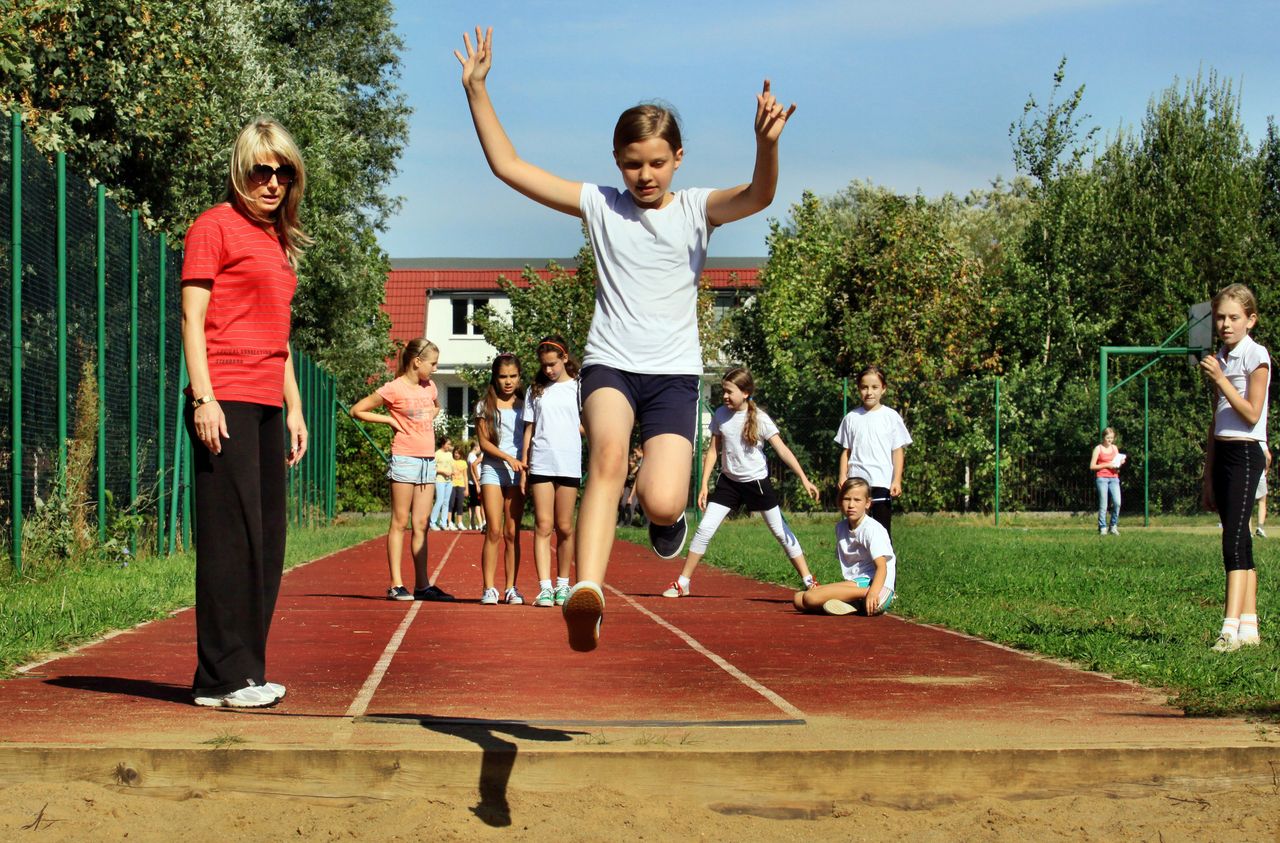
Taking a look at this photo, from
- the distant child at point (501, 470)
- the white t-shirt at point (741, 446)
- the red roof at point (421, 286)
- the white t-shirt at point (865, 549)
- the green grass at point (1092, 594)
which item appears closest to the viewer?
A: the green grass at point (1092, 594)

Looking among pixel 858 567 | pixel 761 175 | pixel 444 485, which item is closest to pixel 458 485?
pixel 444 485

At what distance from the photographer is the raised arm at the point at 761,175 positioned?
16.5 ft

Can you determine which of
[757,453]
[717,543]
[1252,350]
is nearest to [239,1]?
[717,543]

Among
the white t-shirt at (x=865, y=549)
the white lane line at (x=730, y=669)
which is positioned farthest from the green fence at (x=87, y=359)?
the white t-shirt at (x=865, y=549)

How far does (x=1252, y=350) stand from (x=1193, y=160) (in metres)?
31.9

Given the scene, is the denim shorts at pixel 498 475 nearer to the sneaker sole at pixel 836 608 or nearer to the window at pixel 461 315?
the sneaker sole at pixel 836 608

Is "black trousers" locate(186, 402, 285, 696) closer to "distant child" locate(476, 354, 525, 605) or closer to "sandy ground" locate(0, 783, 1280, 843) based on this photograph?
"sandy ground" locate(0, 783, 1280, 843)

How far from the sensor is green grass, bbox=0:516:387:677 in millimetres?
7656

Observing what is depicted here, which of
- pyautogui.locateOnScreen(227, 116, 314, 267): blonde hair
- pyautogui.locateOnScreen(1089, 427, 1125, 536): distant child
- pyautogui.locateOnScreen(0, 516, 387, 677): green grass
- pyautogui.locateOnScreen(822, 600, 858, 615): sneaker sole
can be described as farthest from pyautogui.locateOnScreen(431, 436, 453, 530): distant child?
pyautogui.locateOnScreen(227, 116, 314, 267): blonde hair

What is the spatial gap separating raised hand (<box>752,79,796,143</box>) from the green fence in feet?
22.5

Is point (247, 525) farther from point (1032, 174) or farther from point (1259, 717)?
point (1032, 174)

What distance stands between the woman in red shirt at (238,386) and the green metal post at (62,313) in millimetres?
5887

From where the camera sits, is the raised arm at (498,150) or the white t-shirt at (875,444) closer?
the raised arm at (498,150)

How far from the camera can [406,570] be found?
1639cm
